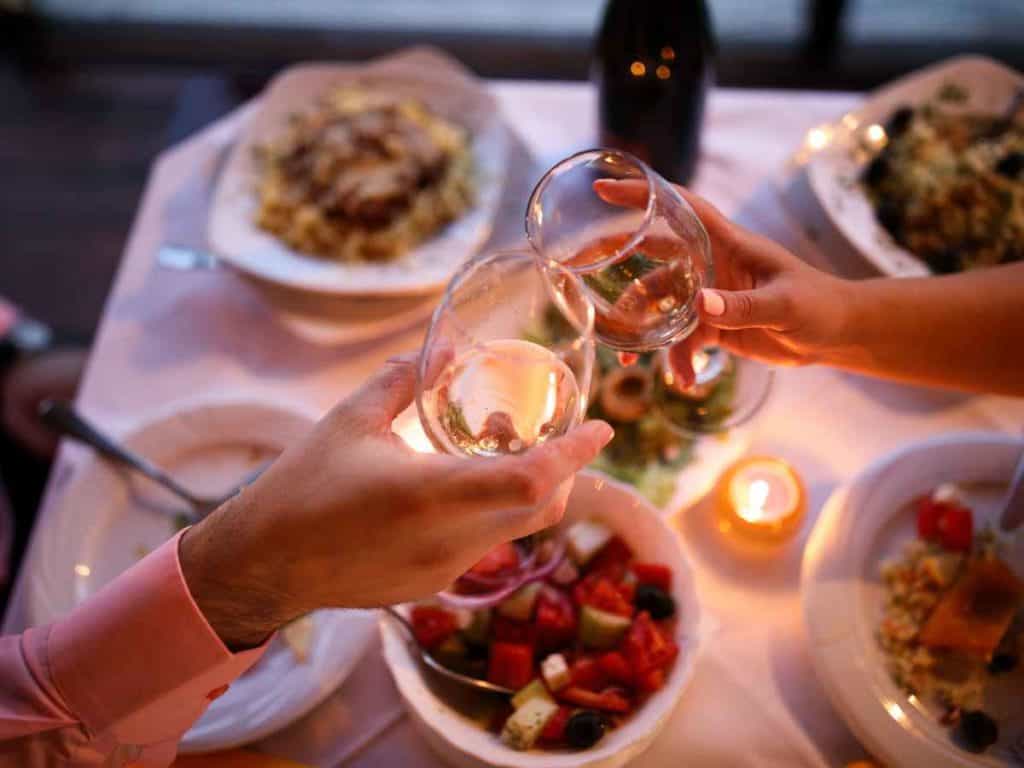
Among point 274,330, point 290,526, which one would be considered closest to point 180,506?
point 274,330

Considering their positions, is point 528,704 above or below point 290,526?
below

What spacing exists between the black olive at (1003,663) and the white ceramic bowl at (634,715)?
0.44m

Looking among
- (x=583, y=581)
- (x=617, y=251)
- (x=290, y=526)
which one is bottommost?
(x=583, y=581)

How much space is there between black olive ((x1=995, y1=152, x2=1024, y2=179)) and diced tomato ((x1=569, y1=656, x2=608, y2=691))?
128cm

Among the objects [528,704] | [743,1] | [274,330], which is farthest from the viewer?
[743,1]

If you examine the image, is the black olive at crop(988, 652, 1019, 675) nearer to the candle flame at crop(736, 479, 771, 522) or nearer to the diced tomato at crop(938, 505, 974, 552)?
the diced tomato at crop(938, 505, 974, 552)

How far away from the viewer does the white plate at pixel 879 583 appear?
123cm

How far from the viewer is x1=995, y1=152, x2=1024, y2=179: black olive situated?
5.74 feet

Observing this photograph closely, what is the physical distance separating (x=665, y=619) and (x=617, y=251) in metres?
0.56

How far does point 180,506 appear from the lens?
5.31ft

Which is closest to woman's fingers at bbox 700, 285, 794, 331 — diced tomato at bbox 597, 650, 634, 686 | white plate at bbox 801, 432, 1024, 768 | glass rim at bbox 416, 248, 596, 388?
glass rim at bbox 416, 248, 596, 388

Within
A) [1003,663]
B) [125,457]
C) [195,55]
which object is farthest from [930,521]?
[195,55]

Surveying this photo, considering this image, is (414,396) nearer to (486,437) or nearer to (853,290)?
(486,437)

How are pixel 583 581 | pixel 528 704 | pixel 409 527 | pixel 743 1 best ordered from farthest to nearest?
1. pixel 743 1
2. pixel 583 581
3. pixel 528 704
4. pixel 409 527
